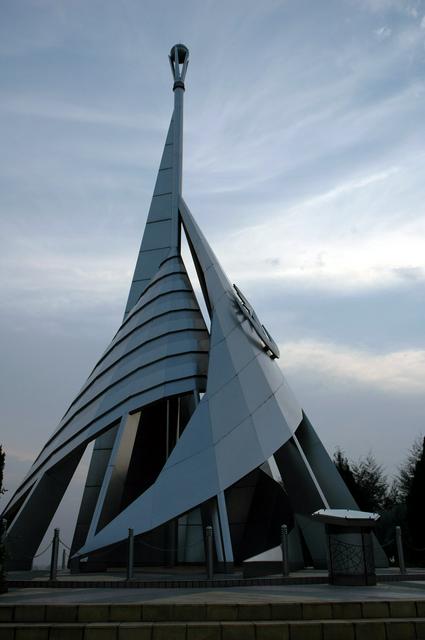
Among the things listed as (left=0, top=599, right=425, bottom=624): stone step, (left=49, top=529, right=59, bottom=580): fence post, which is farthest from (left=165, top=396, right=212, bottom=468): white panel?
(left=0, top=599, right=425, bottom=624): stone step

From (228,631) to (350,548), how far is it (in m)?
4.96

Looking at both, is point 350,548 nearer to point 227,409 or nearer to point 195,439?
point 195,439

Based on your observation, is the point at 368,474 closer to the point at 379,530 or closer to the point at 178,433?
the point at 379,530

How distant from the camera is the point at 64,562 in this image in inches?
679

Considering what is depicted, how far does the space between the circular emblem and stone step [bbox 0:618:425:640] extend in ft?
33.5

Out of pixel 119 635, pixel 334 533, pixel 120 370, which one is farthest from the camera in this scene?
pixel 120 370

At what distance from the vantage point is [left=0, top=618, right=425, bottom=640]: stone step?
5.86 metres

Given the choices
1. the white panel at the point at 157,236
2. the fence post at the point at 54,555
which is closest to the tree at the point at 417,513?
the white panel at the point at 157,236

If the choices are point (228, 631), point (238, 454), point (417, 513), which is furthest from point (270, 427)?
point (417, 513)

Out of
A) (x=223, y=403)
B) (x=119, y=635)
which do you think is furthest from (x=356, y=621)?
(x=223, y=403)

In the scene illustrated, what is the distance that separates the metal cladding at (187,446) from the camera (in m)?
12.6

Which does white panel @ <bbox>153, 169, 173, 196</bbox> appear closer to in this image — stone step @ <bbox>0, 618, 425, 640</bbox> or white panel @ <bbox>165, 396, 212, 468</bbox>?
white panel @ <bbox>165, 396, 212, 468</bbox>

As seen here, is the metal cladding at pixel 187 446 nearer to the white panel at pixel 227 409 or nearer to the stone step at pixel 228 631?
the white panel at pixel 227 409

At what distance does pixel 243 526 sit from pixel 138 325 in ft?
23.2
